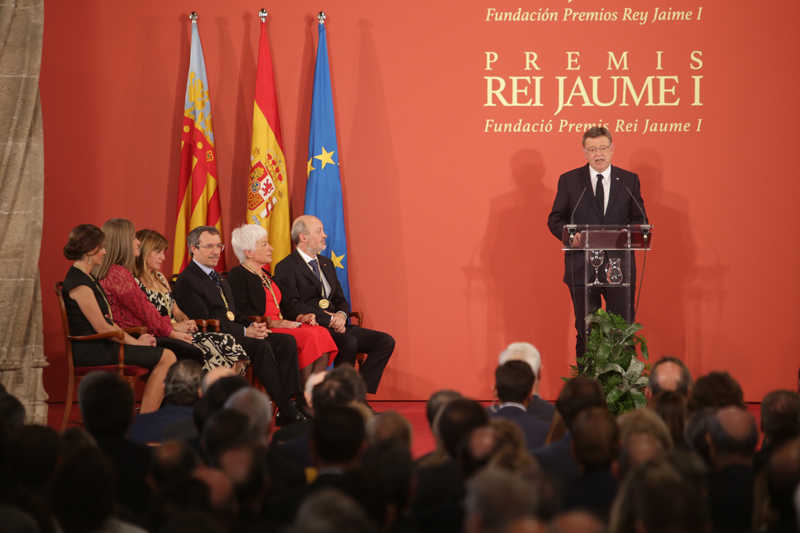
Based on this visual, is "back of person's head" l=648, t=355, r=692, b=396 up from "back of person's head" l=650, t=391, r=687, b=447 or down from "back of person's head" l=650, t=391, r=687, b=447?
up

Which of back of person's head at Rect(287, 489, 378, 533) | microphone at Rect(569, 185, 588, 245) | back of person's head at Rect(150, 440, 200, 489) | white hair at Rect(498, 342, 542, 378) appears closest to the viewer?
back of person's head at Rect(287, 489, 378, 533)

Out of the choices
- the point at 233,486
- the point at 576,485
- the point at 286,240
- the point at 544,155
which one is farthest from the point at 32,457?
the point at 544,155

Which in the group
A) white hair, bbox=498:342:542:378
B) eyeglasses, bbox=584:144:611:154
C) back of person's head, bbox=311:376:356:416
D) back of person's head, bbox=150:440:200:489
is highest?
eyeglasses, bbox=584:144:611:154

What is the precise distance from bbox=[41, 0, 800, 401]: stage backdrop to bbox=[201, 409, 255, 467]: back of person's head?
457 cm

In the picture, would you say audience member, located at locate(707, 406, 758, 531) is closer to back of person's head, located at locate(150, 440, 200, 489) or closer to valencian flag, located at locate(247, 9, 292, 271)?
back of person's head, located at locate(150, 440, 200, 489)

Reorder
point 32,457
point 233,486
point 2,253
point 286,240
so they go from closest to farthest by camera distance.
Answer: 1. point 233,486
2. point 32,457
3. point 2,253
4. point 286,240

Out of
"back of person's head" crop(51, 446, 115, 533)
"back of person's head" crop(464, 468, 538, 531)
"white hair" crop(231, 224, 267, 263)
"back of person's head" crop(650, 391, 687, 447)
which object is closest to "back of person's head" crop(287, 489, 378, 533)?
"back of person's head" crop(464, 468, 538, 531)

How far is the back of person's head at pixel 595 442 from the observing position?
260 cm

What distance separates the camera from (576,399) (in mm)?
3303

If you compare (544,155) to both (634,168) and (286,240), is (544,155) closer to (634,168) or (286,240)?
(634,168)

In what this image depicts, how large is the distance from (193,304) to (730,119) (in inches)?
159

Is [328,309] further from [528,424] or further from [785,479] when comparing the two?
[785,479]

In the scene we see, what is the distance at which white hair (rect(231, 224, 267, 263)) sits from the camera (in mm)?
6383

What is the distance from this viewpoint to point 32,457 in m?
2.52
